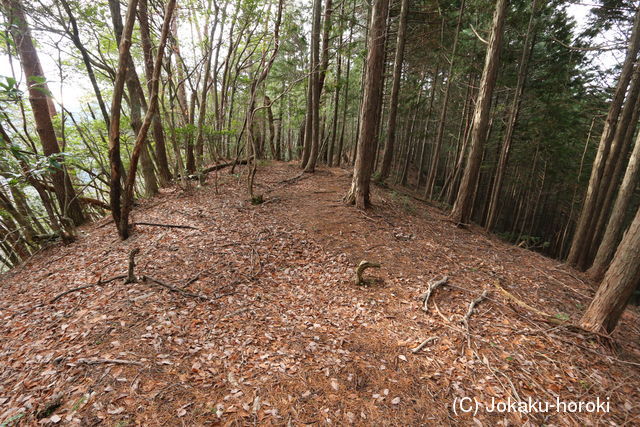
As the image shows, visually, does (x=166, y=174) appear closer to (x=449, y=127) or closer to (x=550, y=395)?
(x=550, y=395)

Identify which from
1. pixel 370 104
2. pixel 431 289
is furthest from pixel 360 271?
pixel 370 104

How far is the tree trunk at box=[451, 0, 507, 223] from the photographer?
766cm

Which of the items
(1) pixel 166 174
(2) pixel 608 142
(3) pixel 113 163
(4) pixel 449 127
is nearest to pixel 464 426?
(3) pixel 113 163

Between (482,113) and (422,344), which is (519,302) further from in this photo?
(482,113)

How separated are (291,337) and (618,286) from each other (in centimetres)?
489

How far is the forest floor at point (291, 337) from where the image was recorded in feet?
9.43

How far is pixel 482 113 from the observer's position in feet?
26.9

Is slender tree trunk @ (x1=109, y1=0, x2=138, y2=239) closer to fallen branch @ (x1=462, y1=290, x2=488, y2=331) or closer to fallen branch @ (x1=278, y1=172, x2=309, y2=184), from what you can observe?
fallen branch @ (x1=278, y1=172, x2=309, y2=184)

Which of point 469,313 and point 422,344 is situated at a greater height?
point 469,313

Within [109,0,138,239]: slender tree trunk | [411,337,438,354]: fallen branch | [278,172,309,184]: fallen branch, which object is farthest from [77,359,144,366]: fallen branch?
[278,172,309,184]: fallen branch

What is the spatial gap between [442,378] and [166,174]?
11966mm

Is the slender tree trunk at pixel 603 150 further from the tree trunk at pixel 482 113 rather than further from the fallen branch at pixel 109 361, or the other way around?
the fallen branch at pixel 109 361

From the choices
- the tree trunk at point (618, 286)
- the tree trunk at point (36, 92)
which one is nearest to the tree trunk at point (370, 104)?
the tree trunk at point (618, 286)

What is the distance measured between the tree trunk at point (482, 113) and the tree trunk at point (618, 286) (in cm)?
521
